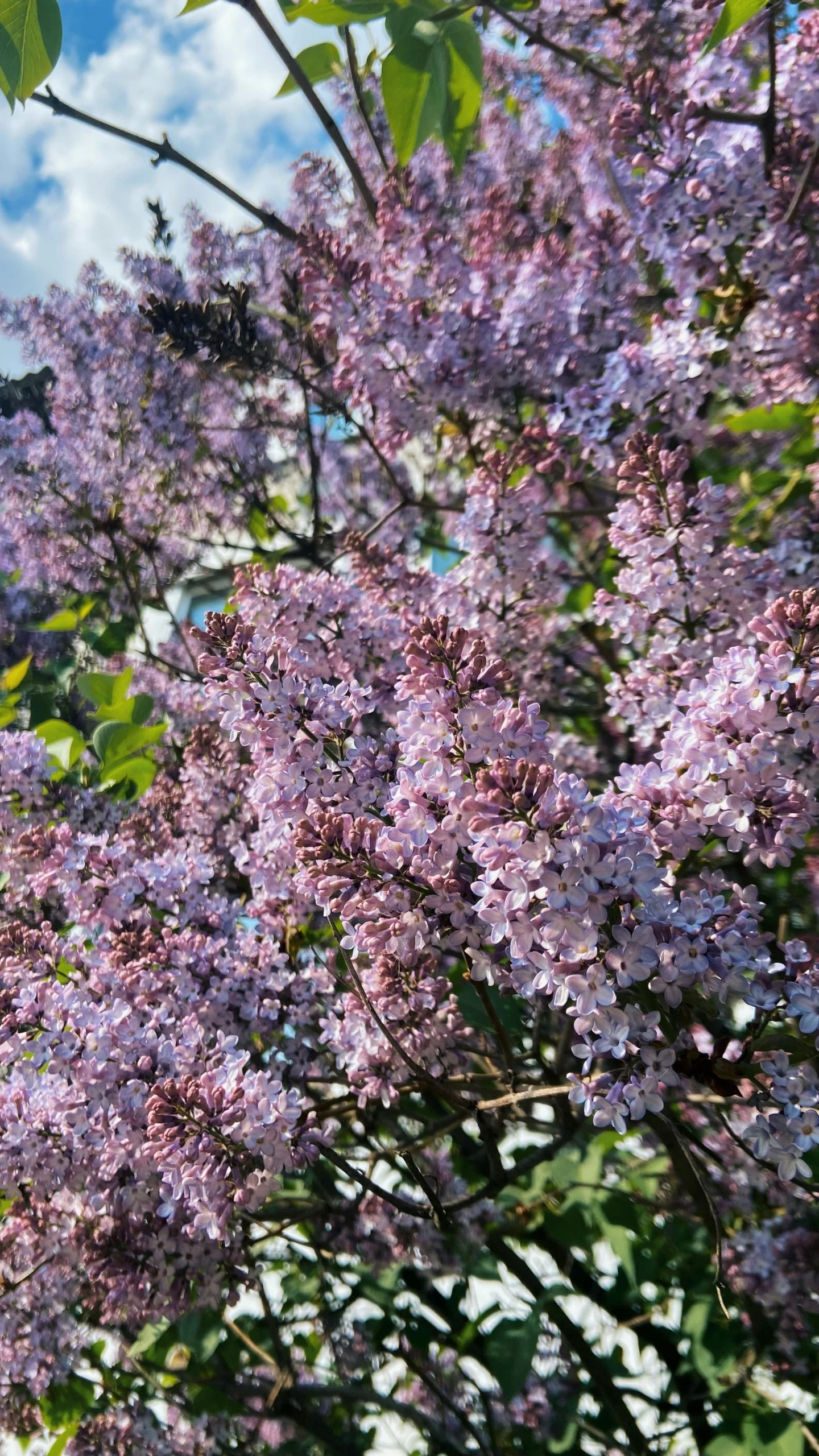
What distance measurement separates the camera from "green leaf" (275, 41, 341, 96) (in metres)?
2.24

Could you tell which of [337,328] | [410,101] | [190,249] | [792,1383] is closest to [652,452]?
[410,101]

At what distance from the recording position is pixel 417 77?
149 centimetres

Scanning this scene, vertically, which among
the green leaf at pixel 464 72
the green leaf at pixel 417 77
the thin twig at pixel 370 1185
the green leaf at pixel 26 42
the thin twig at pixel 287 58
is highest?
the thin twig at pixel 287 58

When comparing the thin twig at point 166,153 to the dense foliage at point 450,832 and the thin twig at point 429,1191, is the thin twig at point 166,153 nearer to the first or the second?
the dense foliage at point 450,832

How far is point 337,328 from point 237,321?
286 millimetres

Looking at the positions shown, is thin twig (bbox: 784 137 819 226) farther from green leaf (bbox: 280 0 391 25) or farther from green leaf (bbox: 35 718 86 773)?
green leaf (bbox: 35 718 86 773)

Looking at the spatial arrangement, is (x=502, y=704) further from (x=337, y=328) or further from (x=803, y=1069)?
(x=337, y=328)

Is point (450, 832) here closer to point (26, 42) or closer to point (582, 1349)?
point (26, 42)

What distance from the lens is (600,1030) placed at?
1.24m

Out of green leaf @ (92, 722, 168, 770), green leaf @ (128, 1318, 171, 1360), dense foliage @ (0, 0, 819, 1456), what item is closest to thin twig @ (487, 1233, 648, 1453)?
dense foliage @ (0, 0, 819, 1456)

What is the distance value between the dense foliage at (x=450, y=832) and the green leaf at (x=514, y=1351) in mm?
17

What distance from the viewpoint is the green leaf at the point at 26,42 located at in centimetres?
129

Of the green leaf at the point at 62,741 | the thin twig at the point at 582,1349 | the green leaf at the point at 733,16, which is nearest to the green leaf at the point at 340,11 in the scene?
the green leaf at the point at 733,16

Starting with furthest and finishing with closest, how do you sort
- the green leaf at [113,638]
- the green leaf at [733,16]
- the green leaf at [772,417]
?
the green leaf at [113,638] → the green leaf at [772,417] → the green leaf at [733,16]
